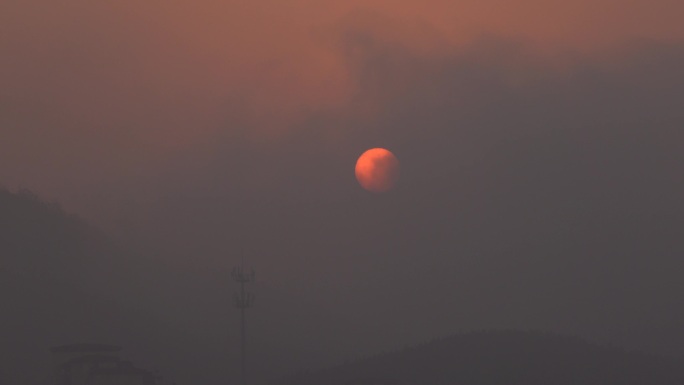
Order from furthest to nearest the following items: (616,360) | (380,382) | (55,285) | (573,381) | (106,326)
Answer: (55,285) → (106,326) → (616,360) → (573,381) → (380,382)

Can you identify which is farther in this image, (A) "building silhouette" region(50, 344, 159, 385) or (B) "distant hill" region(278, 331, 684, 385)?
(B) "distant hill" region(278, 331, 684, 385)

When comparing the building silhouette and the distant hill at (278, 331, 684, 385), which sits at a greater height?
the distant hill at (278, 331, 684, 385)

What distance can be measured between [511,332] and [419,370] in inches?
472

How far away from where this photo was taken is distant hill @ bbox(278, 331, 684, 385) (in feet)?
259

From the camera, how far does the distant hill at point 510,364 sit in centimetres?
7888

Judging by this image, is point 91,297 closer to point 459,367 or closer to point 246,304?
point 246,304

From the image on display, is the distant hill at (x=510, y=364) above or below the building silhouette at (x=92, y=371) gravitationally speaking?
above

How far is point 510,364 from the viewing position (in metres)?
80.6

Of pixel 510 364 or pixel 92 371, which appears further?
pixel 510 364

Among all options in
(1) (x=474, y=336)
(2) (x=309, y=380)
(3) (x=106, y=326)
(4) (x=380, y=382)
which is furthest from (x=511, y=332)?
(3) (x=106, y=326)

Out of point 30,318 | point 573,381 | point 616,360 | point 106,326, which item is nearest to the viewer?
point 573,381

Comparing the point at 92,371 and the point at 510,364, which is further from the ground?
the point at 510,364

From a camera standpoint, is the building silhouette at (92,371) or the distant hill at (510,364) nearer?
the building silhouette at (92,371)

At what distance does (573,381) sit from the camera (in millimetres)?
78125
